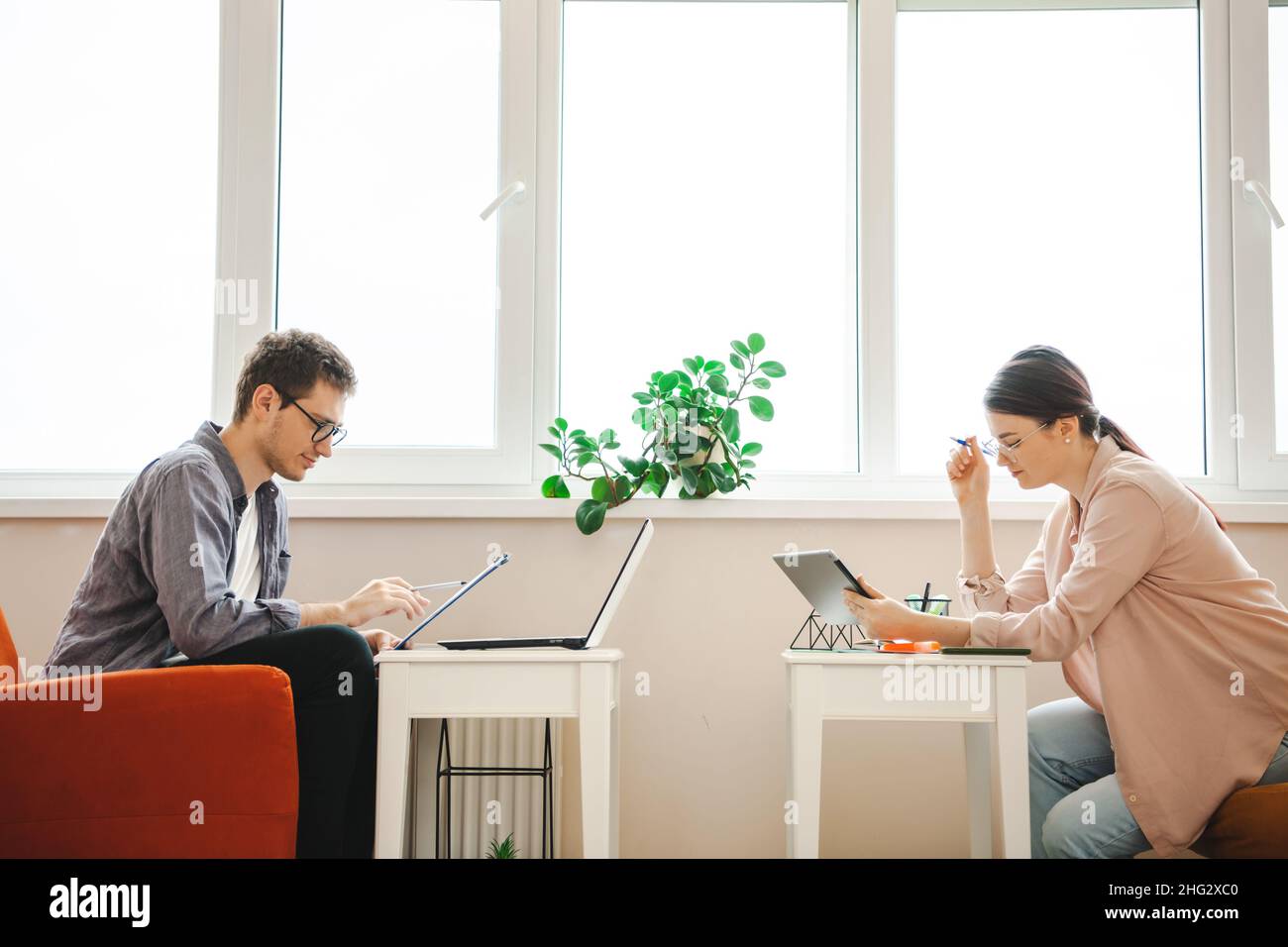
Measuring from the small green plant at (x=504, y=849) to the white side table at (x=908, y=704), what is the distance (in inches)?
26.5

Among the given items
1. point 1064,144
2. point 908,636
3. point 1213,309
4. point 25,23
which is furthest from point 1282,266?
point 25,23

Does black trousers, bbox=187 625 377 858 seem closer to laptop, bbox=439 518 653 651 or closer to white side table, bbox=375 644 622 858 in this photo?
white side table, bbox=375 644 622 858

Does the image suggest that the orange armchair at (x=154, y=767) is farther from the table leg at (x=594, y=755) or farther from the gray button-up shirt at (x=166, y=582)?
the table leg at (x=594, y=755)

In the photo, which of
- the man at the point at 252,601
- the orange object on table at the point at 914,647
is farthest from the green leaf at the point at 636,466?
the orange object on table at the point at 914,647

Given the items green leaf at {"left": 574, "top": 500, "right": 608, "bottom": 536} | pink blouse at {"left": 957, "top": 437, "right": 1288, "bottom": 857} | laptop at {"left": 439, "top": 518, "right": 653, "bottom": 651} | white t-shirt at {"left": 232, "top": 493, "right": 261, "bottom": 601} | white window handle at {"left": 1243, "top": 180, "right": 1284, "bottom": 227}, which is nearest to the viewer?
pink blouse at {"left": 957, "top": 437, "right": 1288, "bottom": 857}

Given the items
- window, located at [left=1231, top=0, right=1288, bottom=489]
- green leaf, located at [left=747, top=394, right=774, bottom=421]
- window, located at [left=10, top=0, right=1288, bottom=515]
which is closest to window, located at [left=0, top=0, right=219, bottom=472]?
window, located at [left=10, top=0, right=1288, bottom=515]

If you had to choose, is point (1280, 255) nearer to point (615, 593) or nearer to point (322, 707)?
point (615, 593)

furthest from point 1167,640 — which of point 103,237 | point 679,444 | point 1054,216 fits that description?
point 103,237

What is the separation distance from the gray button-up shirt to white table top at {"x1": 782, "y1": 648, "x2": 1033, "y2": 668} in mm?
916

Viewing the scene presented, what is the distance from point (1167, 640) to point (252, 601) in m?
1.60

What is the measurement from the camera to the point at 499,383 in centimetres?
252

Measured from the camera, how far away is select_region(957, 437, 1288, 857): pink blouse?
163 cm
